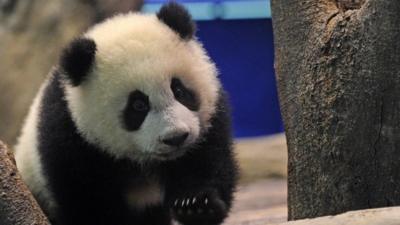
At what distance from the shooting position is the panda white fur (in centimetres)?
233

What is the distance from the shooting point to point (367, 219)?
165 cm

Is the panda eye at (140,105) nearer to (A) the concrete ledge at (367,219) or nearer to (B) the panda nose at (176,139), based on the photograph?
(B) the panda nose at (176,139)

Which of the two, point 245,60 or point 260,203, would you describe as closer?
point 260,203

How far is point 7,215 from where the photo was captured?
188 cm

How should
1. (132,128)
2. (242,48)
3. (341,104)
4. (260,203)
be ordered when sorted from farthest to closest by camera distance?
(242,48) < (260,203) < (132,128) < (341,104)

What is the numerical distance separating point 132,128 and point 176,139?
0.83 feet

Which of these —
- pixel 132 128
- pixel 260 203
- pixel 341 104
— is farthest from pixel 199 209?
pixel 260 203

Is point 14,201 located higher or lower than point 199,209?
higher

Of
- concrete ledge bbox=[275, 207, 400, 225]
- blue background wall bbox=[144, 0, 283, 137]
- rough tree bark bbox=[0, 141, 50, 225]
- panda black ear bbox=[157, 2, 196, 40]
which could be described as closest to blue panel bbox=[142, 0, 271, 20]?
blue background wall bbox=[144, 0, 283, 137]

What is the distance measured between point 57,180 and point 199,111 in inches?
22.2

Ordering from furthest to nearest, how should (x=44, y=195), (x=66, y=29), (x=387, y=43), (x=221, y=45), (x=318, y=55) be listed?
(x=221, y=45) < (x=66, y=29) < (x=44, y=195) < (x=318, y=55) < (x=387, y=43)

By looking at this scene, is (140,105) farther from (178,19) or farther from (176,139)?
(178,19)

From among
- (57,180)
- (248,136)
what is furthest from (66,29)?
(57,180)

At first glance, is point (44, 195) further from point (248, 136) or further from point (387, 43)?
point (248, 136)
